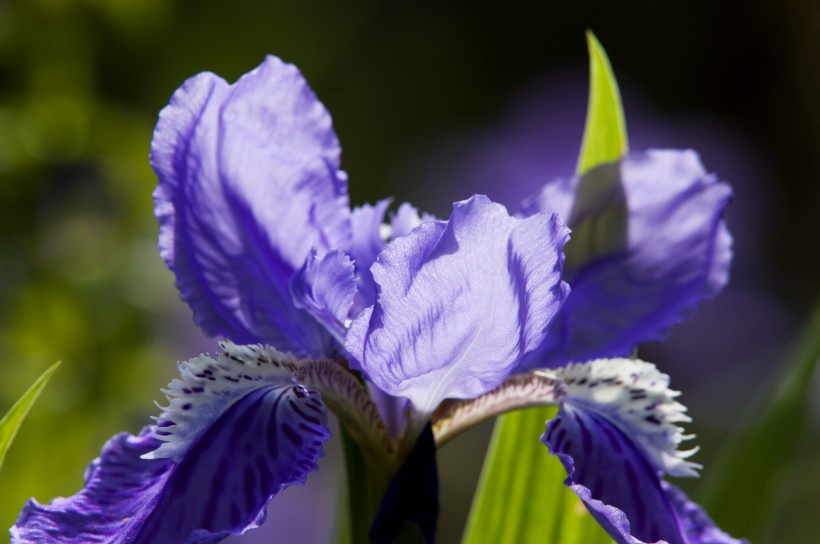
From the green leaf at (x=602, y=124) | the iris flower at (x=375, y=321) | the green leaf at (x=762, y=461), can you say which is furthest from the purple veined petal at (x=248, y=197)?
the green leaf at (x=762, y=461)

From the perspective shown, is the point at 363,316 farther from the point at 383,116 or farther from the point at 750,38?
the point at 750,38

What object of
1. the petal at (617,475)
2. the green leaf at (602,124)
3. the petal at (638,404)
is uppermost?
the green leaf at (602,124)

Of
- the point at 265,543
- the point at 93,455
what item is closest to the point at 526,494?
the point at 93,455

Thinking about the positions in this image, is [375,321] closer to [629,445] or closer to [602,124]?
[629,445]

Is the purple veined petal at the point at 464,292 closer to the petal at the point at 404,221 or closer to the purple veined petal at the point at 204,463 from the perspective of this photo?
the purple veined petal at the point at 204,463

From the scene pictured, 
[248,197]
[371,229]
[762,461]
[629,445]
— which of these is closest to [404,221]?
[371,229]

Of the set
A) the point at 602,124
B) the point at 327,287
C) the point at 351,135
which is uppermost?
the point at 351,135

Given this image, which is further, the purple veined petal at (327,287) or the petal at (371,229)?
the petal at (371,229)

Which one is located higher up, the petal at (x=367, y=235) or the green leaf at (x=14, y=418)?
the petal at (x=367, y=235)
